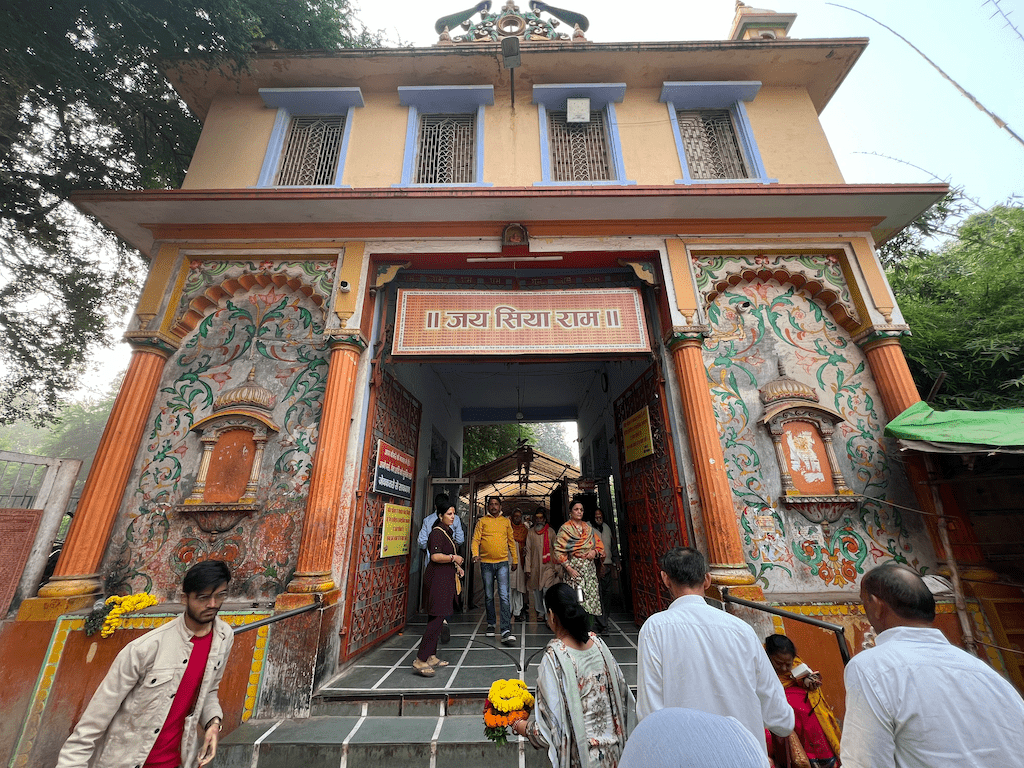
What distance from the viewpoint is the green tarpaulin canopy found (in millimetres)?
3738

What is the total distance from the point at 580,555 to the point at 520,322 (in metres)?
3.09

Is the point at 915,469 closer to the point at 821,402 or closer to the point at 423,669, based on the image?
the point at 821,402

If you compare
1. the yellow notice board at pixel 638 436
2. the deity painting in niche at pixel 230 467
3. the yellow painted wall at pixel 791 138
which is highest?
the yellow painted wall at pixel 791 138

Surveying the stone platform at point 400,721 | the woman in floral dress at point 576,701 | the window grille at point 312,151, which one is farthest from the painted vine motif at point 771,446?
the window grille at point 312,151

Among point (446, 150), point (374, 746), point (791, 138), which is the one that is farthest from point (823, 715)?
point (446, 150)

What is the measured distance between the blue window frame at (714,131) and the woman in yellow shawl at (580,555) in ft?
16.7

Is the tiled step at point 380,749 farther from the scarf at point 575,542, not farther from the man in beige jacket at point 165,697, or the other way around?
the scarf at point 575,542

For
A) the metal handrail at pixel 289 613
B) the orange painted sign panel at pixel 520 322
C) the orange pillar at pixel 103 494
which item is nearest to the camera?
the metal handrail at pixel 289 613

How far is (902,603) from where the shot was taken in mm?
1607

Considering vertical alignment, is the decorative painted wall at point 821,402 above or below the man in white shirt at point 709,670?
above

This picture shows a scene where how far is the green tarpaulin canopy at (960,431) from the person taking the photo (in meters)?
3.74

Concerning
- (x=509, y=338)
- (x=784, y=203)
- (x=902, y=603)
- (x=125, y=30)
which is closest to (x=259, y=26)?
(x=125, y=30)

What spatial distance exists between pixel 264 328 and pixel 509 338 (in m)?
3.21

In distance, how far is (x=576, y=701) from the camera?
6.35 ft
